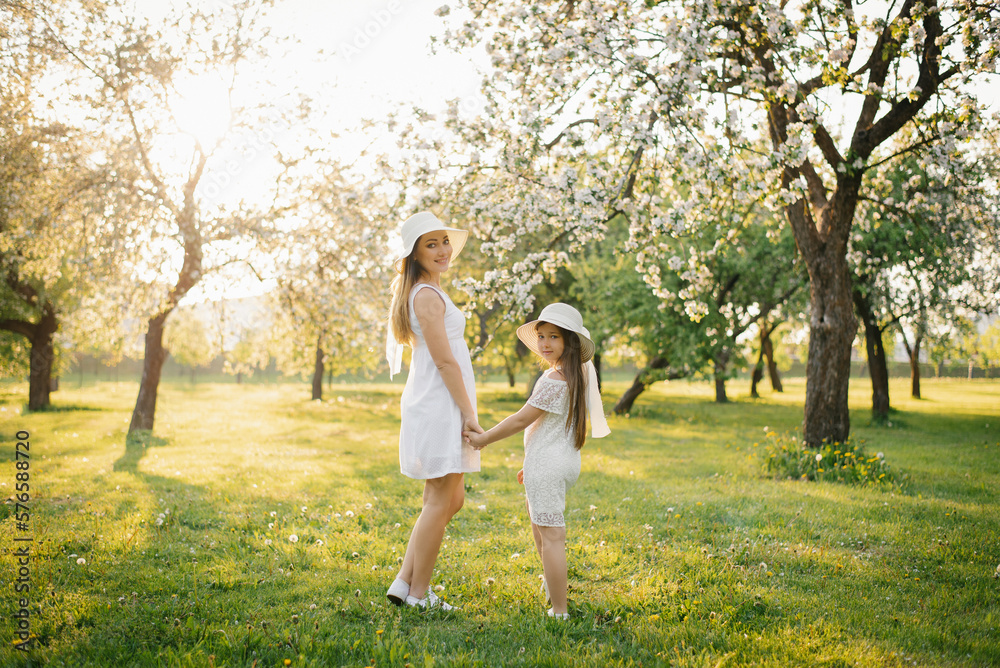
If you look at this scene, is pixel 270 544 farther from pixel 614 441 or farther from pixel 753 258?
pixel 753 258

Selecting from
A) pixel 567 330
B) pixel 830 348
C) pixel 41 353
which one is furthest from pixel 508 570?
pixel 41 353

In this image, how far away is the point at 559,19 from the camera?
22.7 ft

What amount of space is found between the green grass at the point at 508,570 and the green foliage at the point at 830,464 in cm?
32

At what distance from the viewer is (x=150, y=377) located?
15.3 meters

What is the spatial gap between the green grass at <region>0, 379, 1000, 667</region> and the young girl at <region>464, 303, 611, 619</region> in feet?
1.57

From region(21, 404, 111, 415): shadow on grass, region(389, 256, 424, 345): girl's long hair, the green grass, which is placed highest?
region(389, 256, 424, 345): girl's long hair

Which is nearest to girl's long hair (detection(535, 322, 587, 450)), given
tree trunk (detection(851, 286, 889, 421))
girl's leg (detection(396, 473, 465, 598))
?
girl's leg (detection(396, 473, 465, 598))

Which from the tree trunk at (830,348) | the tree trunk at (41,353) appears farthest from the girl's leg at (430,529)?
the tree trunk at (41,353)

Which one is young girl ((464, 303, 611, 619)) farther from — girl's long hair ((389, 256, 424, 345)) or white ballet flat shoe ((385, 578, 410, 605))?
white ballet flat shoe ((385, 578, 410, 605))

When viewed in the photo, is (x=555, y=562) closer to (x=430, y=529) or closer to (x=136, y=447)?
(x=430, y=529)

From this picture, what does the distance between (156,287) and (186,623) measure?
497 inches

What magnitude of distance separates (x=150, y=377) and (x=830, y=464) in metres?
15.0

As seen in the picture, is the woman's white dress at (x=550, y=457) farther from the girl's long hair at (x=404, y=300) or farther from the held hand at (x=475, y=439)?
the girl's long hair at (x=404, y=300)

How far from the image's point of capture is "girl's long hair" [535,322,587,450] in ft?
12.6
